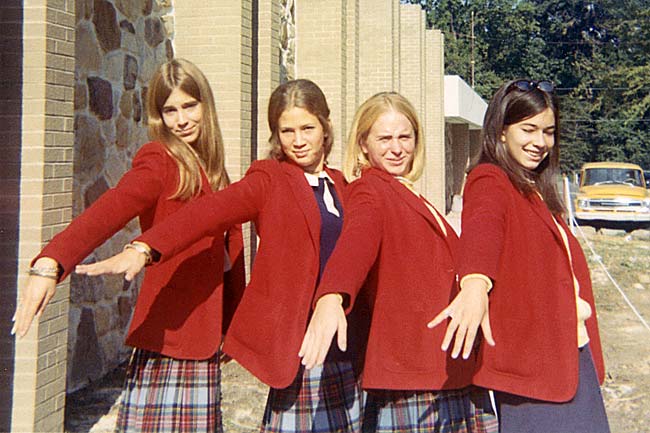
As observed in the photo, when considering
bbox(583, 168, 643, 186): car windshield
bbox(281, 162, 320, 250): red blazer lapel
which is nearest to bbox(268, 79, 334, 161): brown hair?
bbox(281, 162, 320, 250): red blazer lapel

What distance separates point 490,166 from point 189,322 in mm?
1334

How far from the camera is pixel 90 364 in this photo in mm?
5715

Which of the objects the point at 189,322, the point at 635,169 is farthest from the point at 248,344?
the point at 635,169

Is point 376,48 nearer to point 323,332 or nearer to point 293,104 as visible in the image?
point 293,104

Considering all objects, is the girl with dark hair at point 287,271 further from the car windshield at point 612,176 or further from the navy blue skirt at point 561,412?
the car windshield at point 612,176

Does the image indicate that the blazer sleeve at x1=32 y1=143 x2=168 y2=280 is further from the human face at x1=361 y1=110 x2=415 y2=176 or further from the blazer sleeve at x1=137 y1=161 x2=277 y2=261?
the human face at x1=361 y1=110 x2=415 y2=176

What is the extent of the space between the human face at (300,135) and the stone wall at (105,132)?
2796mm

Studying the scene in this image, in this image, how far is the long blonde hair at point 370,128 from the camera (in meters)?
3.13

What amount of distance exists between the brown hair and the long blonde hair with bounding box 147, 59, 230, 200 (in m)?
0.26

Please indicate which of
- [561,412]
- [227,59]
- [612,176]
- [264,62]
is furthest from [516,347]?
[612,176]

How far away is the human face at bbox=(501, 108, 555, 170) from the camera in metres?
2.77

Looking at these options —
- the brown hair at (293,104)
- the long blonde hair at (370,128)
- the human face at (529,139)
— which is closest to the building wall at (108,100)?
the brown hair at (293,104)

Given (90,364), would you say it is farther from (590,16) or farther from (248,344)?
(590,16)

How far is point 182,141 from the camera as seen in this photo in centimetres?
313
